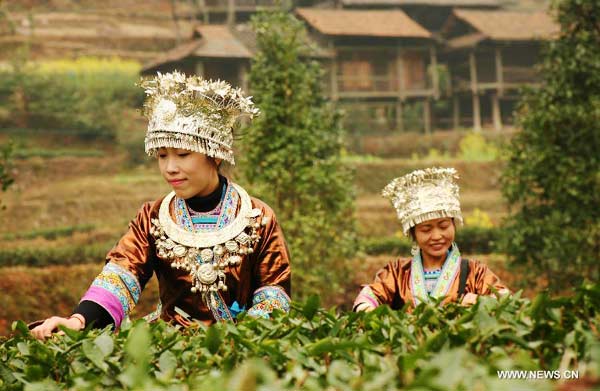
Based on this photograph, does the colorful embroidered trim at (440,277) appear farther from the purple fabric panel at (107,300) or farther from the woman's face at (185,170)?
the purple fabric panel at (107,300)

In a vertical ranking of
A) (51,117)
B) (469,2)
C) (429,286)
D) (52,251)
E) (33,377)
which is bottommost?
(52,251)

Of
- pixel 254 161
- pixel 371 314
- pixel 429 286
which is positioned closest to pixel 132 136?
pixel 254 161

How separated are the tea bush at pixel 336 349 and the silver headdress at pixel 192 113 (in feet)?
4.26

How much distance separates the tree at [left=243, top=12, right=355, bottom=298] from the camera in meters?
7.88

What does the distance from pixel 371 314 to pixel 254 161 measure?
19.5ft

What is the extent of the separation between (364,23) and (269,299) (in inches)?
574

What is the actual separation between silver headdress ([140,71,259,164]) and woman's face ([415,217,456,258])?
96 cm

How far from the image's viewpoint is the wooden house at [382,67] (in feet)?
56.1

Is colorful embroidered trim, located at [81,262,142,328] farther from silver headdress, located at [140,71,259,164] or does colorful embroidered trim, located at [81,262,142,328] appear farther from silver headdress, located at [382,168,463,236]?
silver headdress, located at [382,168,463,236]

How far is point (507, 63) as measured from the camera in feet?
58.6

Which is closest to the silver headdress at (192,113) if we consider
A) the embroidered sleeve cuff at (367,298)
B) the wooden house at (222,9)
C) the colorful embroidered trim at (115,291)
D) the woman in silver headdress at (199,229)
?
the woman in silver headdress at (199,229)

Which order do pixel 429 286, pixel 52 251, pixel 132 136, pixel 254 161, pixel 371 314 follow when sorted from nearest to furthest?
1. pixel 371 314
2. pixel 429 286
3. pixel 254 161
4. pixel 52 251
5. pixel 132 136

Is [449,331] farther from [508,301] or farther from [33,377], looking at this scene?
[33,377]

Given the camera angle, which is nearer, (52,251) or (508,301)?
(508,301)
